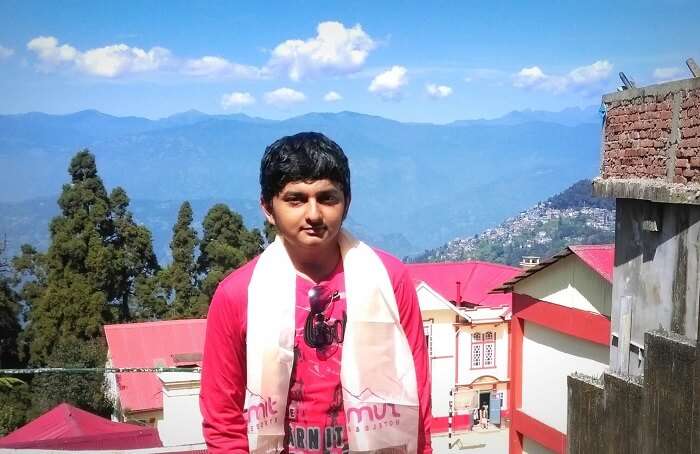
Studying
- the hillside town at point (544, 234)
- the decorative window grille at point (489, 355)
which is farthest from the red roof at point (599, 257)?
the hillside town at point (544, 234)

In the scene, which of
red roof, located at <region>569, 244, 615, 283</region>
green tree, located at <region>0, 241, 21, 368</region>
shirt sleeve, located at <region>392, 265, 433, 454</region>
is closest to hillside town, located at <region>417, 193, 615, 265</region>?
green tree, located at <region>0, 241, 21, 368</region>

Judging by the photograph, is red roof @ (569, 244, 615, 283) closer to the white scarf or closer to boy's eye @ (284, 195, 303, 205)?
the white scarf

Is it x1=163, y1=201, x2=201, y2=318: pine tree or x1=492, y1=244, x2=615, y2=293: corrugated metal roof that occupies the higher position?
x1=492, y1=244, x2=615, y2=293: corrugated metal roof

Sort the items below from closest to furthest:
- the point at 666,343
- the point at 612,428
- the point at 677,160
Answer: the point at 666,343 < the point at 677,160 < the point at 612,428

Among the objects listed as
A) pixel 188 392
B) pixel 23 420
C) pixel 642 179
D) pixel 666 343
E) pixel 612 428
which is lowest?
pixel 23 420

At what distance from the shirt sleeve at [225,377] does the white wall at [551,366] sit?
757cm

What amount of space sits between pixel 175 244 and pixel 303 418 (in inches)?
785

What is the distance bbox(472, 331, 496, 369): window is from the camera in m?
17.1

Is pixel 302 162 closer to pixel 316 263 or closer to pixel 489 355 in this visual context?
pixel 316 263

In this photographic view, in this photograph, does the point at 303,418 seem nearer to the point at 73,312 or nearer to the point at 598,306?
the point at 598,306

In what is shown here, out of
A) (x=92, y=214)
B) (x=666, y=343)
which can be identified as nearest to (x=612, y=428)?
(x=666, y=343)

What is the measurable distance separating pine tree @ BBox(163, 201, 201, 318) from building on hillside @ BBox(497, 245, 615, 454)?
39.5 ft

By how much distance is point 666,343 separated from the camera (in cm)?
429

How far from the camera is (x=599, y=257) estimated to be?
337 inches
